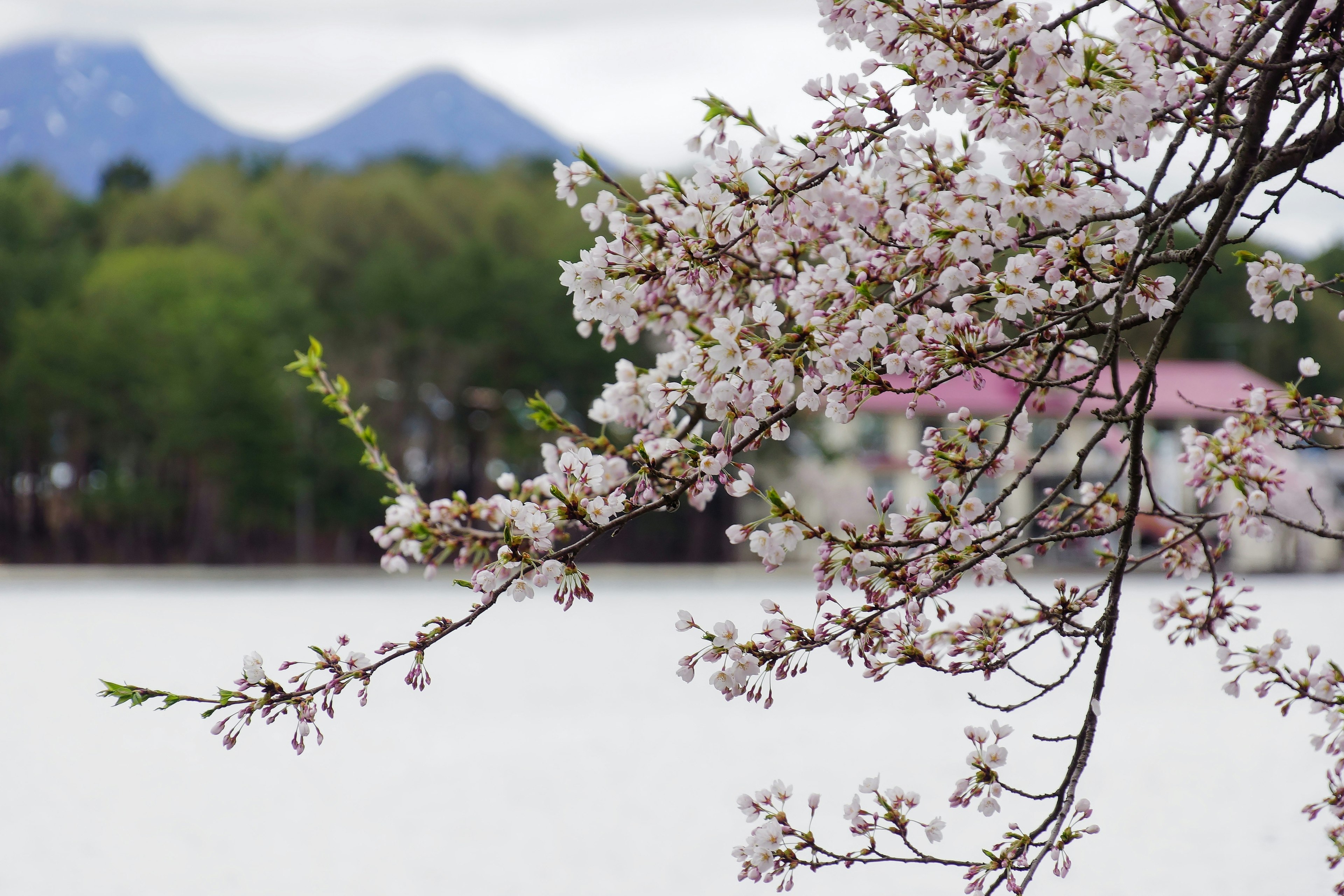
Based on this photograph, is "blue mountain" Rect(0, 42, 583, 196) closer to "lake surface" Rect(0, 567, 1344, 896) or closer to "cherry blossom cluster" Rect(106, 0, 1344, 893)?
"lake surface" Rect(0, 567, 1344, 896)

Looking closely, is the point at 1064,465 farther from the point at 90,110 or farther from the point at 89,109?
the point at 90,110

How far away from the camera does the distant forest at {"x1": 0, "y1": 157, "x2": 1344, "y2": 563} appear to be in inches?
1772

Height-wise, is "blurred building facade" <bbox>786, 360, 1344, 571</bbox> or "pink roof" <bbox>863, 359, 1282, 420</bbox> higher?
"pink roof" <bbox>863, 359, 1282, 420</bbox>

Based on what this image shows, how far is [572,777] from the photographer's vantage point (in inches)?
455

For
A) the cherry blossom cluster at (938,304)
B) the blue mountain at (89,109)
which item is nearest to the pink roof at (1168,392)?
the cherry blossom cluster at (938,304)

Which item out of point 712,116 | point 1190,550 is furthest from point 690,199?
point 1190,550

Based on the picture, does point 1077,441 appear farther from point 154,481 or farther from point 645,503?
point 645,503

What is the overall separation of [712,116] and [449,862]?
594 cm

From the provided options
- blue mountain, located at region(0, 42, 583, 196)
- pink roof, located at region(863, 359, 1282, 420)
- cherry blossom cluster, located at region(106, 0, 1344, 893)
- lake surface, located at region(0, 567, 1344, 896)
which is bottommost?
lake surface, located at region(0, 567, 1344, 896)

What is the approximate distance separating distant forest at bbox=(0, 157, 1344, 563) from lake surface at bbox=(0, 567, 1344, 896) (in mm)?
23326

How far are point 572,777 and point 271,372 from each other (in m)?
35.8

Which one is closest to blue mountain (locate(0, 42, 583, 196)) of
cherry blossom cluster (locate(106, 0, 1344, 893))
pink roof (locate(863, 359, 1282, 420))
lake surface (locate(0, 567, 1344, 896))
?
pink roof (locate(863, 359, 1282, 420))

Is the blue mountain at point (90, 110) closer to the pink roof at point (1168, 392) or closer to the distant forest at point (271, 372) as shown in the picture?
the distant forest at point (271, 372)

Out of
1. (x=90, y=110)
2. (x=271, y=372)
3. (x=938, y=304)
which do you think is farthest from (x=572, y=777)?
(x=90, y=110)
